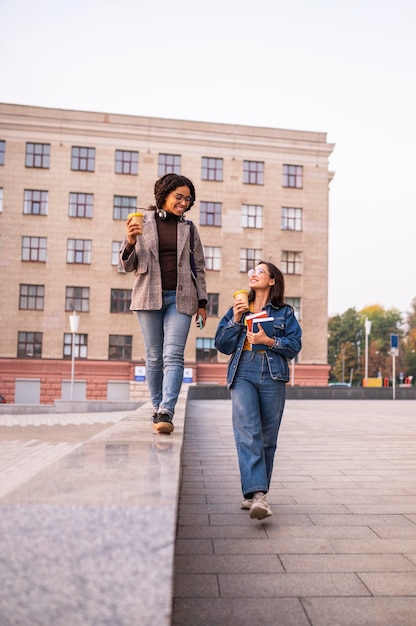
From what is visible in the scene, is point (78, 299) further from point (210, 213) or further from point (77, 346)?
point (210, 213)

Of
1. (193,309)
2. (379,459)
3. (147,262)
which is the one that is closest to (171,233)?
(147,262)

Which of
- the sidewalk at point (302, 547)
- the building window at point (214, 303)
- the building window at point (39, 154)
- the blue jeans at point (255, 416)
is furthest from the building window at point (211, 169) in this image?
the blue jeans at point (255, 416)

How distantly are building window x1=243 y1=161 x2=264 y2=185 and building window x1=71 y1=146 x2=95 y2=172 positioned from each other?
9.59 metres

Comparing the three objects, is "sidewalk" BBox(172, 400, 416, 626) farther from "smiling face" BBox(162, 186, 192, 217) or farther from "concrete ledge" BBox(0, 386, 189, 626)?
"smiling face" BBox(162, 186, 192, 217)

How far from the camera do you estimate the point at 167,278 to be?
520 cm

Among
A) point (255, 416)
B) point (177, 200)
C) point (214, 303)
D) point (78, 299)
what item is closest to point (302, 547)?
point (255, 416)

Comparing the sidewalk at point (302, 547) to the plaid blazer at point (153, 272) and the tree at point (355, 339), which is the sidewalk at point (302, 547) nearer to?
the plaid blazer at point (153, 272)

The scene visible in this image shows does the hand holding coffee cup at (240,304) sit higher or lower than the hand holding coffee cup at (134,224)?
lower

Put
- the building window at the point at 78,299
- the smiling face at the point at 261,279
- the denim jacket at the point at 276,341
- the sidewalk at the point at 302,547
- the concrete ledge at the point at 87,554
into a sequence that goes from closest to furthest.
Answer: the concrete ledge at the point at 87,554 < the sidewalk at the point at 302,547 < the denim jacket at the point at 276,341 < the smiling face at the point at 261,279 < the building window at the point at 78,299

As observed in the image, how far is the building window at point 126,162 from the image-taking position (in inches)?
1560

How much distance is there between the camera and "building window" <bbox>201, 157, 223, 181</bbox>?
4044 cm

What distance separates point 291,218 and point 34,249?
16.2 meters

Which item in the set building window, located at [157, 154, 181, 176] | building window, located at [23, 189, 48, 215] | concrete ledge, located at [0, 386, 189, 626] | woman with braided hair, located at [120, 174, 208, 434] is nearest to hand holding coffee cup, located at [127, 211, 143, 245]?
woman with braided hair, located at [120, 174, 208, 434]

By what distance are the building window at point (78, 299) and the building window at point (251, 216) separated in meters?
10.7
